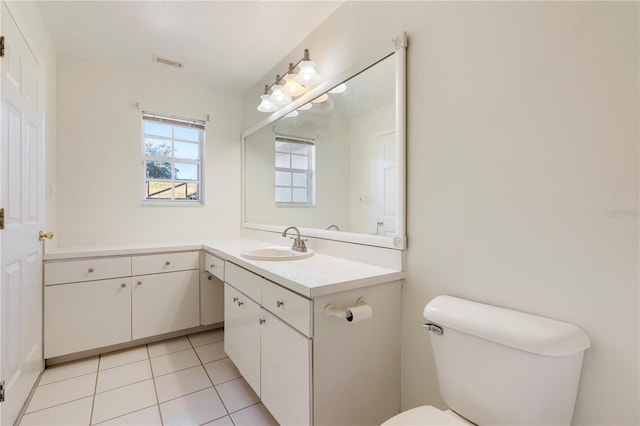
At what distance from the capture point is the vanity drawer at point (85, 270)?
2096 millimetres

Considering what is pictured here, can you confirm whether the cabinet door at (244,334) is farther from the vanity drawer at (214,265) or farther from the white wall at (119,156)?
the white wall at (119,156)

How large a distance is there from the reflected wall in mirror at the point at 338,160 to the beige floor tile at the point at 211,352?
1.10m

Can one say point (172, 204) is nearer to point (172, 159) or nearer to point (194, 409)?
point (172, 159)

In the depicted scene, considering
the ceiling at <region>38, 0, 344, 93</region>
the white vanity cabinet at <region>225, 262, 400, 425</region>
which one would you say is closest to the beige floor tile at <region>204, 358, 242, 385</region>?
the white vanity cabinet at <region>225, 262, 400, 425</region>

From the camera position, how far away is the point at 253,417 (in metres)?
1.63

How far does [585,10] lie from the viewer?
901 mm

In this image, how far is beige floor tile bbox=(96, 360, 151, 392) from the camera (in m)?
1.92

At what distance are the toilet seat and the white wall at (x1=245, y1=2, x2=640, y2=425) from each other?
1.14 feet

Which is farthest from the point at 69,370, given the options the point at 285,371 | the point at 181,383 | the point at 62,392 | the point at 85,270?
the point at 285,371

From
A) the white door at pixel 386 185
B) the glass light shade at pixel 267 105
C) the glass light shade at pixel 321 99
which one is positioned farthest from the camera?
the glass light shade at pixel 267 105

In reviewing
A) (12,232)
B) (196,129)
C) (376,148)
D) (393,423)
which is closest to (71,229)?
(12,232)

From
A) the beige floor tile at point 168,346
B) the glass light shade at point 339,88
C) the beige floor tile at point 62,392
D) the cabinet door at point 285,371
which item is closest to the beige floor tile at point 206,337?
the beige floor tile at point 168,346

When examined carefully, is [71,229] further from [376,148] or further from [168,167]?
[376,148]

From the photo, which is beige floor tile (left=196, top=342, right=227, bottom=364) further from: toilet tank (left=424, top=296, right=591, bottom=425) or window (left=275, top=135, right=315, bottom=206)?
toilet tank (left=424, top=296, right=591, bottom=425)
